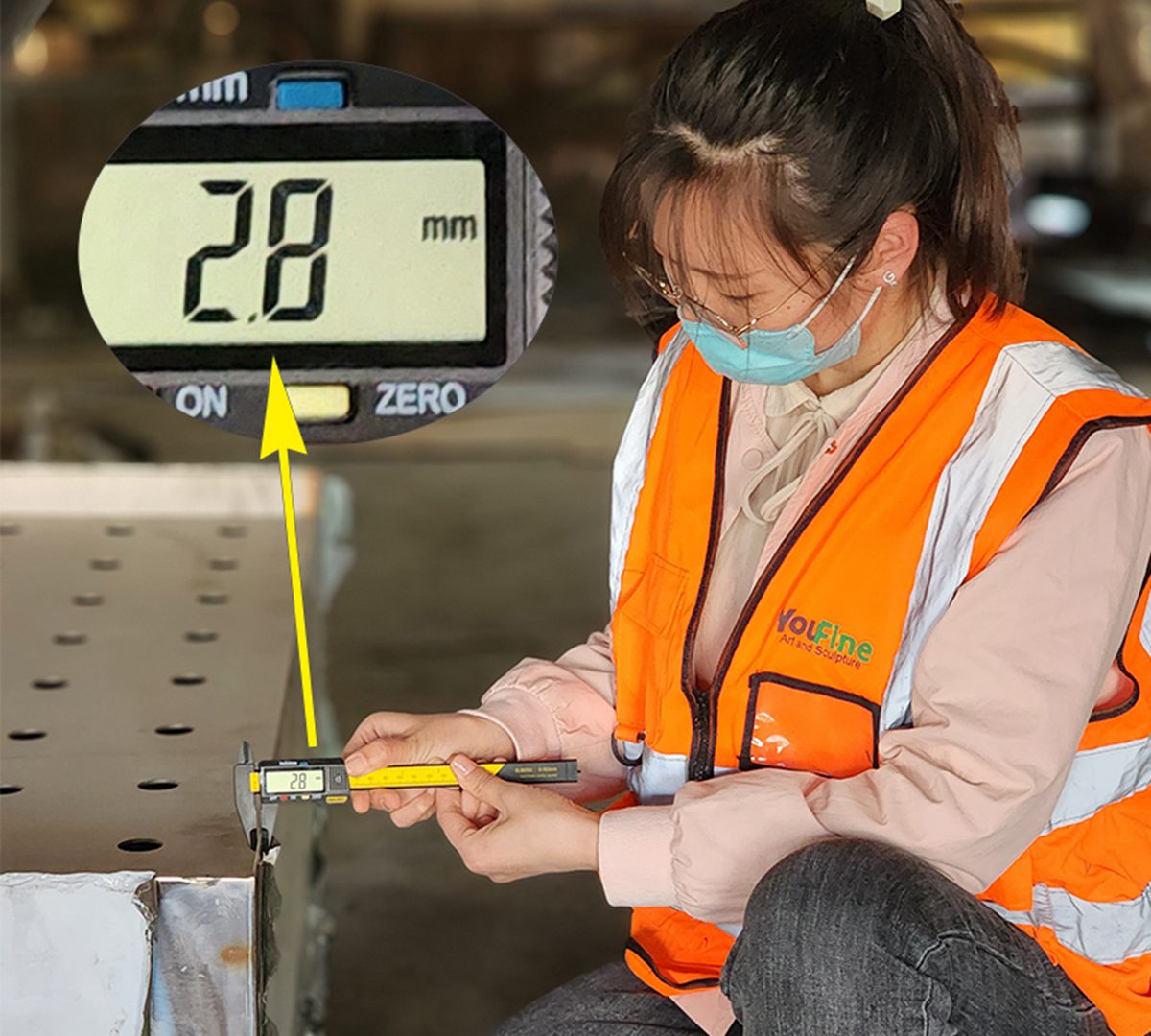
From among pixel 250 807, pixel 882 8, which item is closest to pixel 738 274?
pixel 882 8

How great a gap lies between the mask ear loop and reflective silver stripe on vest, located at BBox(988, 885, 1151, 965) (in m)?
0.32

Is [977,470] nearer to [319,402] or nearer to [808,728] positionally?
[808,728]

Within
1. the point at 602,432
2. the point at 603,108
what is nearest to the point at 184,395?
the point at 602,432

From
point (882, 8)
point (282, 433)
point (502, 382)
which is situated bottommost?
point (502, 382)

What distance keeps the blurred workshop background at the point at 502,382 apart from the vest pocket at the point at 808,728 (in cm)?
43

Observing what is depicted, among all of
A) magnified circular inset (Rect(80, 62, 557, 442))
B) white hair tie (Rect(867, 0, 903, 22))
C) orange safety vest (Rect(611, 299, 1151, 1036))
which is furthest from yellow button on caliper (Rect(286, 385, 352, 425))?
white hair tie (Rect(867, 0, 903, 22))

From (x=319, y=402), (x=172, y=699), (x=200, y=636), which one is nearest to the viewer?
(x=319, y=402)

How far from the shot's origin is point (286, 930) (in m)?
1.45

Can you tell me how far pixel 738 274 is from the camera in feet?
3.00

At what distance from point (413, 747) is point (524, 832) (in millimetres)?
96

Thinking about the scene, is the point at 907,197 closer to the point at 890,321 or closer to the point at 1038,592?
the point at 890,321

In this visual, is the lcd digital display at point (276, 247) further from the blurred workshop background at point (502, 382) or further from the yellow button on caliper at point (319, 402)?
the blurred workshop background at point (502, 382)

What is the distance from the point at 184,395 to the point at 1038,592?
1.65ft

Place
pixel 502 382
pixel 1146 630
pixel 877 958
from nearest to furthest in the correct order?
pixel 877 958
pixel 1146 630
pixel 502 382
